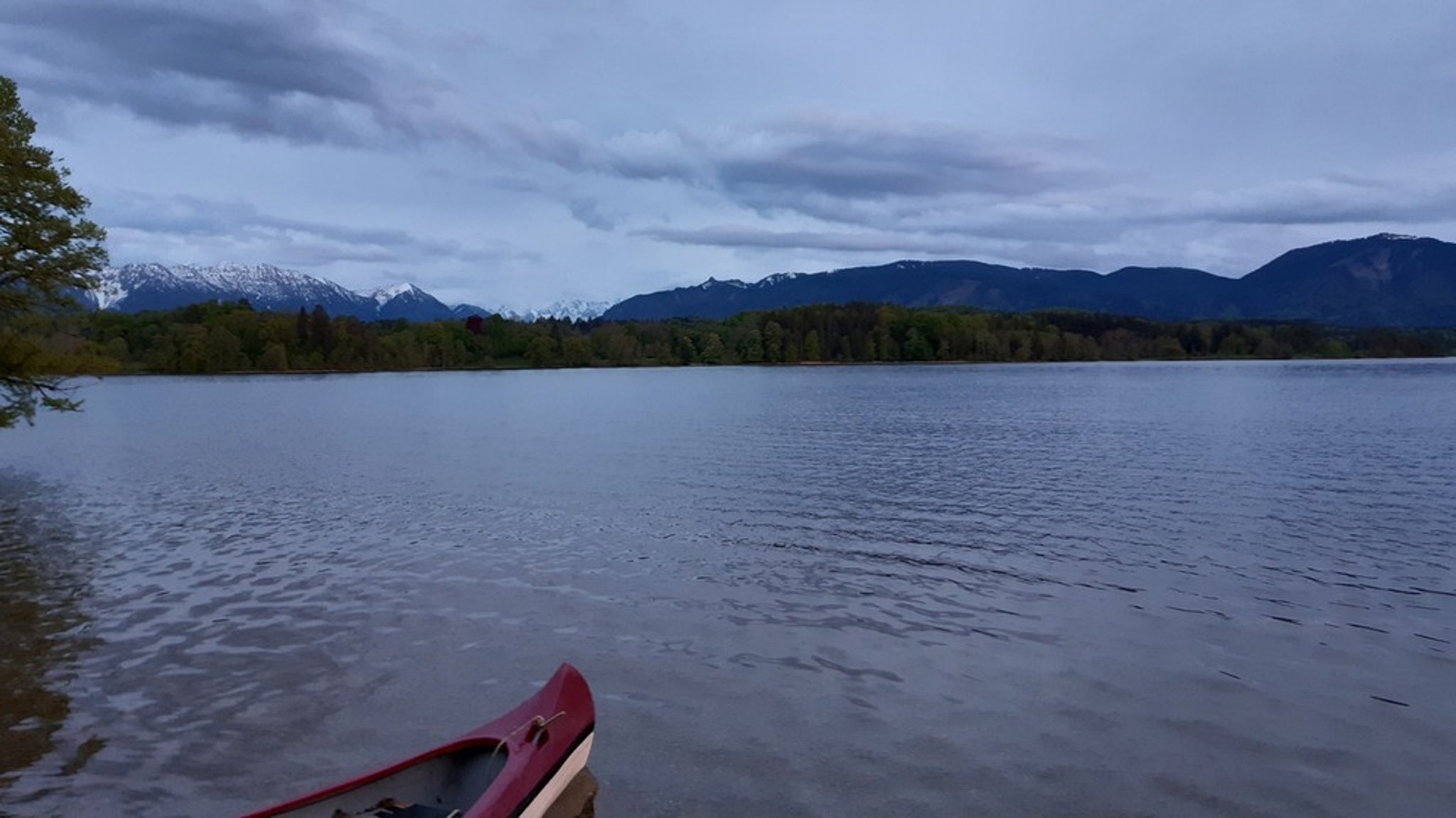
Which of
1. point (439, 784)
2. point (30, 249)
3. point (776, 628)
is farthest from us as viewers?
point (30, 249)

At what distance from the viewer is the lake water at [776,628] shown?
11969mm

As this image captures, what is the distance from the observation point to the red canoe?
9242mm

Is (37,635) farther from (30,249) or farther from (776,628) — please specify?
(30,249)

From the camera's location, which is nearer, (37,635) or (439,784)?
(439,784)

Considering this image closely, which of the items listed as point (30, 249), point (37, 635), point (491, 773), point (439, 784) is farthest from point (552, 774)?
point (30, 249)

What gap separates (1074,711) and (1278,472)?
30188mm

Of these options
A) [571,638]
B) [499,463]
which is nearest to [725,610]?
[571,638]

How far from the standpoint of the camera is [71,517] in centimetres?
3156

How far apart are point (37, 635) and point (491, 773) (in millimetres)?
13270

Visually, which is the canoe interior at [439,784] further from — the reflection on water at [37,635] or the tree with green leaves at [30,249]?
the tree with green leaves at [30,249]

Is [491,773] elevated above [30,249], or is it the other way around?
[30,249]

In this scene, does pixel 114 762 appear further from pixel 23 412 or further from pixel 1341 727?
pixel 23 412

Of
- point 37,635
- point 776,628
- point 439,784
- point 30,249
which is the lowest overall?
point 776,628

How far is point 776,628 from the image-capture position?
1823 cm
